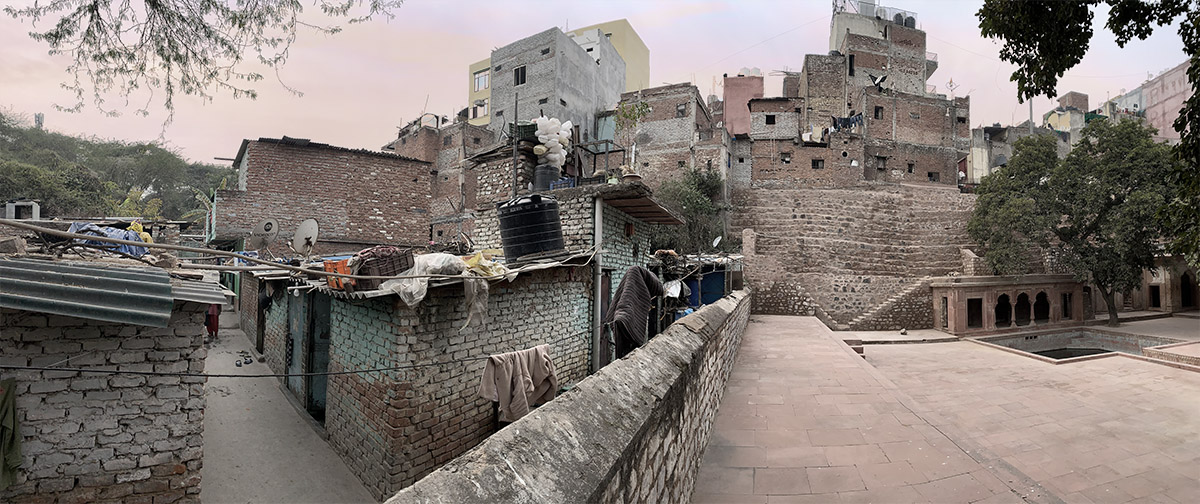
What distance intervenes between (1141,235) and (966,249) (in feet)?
25.0

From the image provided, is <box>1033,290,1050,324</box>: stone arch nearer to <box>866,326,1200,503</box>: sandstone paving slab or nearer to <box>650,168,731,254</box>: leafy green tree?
<box>866,326,1200,503</box>: sandstone paving slab

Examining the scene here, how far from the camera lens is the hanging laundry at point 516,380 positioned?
6270 millimetres

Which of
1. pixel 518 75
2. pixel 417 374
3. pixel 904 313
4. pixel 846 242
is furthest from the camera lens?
pixel 518 75

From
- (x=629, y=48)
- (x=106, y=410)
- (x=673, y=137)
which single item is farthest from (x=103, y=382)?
(x=629, y=48)

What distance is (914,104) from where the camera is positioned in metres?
37.1

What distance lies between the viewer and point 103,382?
4230mm

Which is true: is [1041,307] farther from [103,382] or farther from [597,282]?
[103,382]

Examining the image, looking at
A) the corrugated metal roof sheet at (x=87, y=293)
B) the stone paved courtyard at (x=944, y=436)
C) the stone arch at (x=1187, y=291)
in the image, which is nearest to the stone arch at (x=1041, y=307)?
the stone arch at (x=1187, y=291)

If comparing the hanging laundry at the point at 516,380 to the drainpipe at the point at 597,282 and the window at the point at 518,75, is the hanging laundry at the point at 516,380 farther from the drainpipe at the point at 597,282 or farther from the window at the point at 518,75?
the window at the point at 518,75

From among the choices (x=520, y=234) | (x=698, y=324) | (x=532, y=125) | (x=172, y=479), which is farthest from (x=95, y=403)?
(x=532, y=125)

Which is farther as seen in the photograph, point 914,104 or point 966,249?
point 914,104

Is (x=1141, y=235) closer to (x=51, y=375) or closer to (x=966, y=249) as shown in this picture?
(x=966, y=249)

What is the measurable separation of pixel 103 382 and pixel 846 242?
30.6 metres

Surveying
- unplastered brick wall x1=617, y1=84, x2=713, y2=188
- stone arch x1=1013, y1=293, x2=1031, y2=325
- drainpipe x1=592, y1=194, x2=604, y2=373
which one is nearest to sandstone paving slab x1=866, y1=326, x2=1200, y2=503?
drainpipe x1=592, y1=194, x2=604, y2=373
